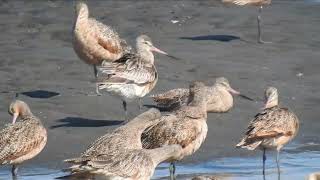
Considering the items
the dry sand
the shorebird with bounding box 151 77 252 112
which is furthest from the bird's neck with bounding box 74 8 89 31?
the shorebird with bounding box 151 77 252 112

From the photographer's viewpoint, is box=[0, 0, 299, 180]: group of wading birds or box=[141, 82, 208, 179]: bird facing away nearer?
box=[0, 0, 299, 180]: group of wading birds

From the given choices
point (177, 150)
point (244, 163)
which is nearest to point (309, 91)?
point (244, 163)

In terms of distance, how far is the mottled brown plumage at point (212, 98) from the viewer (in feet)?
55.1

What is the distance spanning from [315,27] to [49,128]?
300 inches

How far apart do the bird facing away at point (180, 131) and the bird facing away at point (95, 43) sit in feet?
14.6

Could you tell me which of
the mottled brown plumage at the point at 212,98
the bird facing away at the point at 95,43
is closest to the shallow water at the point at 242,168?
the mottled brown plumage at the point at 212,98

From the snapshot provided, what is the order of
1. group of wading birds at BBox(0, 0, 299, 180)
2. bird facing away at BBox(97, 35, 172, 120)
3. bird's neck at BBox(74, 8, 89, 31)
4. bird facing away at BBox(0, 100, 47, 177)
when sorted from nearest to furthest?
group of wading birds at BBox(0, 0, 299, 180) → bird facing away at BBox(0, 100, 47, 177) → bird facing away at BBox(97, 35, 172, 120) → bird's neck at BBox(74, 8, 89, 31)

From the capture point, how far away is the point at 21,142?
44.6 ft

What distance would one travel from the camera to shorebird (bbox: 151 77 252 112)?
16.8 m

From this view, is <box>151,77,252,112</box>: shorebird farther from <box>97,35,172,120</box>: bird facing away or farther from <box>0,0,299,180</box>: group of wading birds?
<box>97,35,172,120</box>: bird facing away

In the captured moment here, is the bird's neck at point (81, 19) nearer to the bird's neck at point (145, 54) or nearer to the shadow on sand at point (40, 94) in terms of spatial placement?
the shadow on sand at point (40, 94)

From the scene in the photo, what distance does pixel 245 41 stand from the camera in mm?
21234

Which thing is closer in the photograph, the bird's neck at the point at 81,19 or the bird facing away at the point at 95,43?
the bird facing away at the point at 95,43

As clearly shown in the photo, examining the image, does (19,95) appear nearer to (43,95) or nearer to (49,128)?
(43,95)
